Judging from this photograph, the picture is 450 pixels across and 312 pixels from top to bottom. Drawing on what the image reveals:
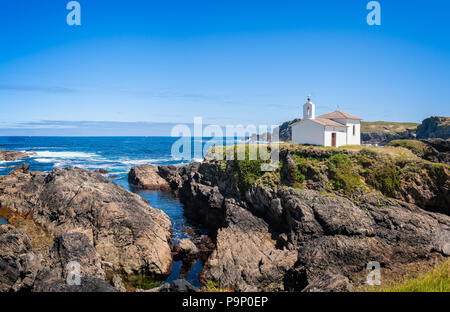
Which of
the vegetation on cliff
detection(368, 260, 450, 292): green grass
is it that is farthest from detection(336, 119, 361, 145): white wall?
detection(368, 260, 450, 292): green grass

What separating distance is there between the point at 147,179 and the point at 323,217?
35.3 m

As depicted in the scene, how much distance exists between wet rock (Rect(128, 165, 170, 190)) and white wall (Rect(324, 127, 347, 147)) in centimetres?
2719

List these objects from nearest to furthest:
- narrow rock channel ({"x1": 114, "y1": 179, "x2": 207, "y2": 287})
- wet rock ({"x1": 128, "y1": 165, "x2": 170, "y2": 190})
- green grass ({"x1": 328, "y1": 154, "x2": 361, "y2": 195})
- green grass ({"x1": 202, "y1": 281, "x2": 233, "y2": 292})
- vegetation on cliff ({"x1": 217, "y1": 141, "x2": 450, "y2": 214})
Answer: green grass ({"x1": 202, "y1": 281, "x2": 233, "y2": 292}), narrow rock channel ({"x1": 114, "y1": 179, "x2": 207, "y2": 287}), vegetation on cliff ({"x1": 217, "y1": 141, "x2": 450, "y2": 214}), green grass ({"x1": 328, "y1": 154, "x2": 361, "y2": 195}), wet rock ({"x1": 128, "y1": 165, "x2": 170, "y2": 190})

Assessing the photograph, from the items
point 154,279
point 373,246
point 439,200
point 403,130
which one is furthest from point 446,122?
point 154,279

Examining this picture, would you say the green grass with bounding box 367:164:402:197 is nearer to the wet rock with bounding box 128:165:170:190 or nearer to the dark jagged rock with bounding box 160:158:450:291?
the dark jagged rock with bounding box 160:158:450:291

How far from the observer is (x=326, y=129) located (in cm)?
3328

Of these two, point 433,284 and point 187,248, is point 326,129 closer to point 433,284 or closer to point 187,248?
point 187,248

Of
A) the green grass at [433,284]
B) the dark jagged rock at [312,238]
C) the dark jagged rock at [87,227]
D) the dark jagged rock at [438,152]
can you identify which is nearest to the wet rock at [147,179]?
the dark jagged rock at [87,227]

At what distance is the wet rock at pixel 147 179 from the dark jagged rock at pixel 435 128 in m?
90.6

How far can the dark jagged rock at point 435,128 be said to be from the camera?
306ft

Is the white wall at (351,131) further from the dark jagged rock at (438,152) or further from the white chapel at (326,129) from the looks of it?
the dark jagged rock at (438,152)

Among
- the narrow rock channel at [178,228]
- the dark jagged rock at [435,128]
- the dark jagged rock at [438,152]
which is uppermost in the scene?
the dark jagged rock at [435,128]

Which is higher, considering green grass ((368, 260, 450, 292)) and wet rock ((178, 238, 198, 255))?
green grass ((368, 260, 450, 292))

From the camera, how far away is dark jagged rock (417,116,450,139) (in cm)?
9319
